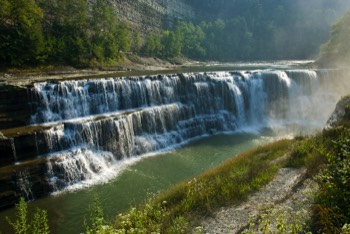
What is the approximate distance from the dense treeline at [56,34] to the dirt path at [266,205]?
29.4m

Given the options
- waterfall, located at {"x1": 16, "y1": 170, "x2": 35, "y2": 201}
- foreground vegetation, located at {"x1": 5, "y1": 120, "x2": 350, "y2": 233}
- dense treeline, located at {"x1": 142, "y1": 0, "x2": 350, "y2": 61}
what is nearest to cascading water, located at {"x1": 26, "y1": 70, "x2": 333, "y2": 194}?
waterfall, located at {"x1": 16, "y1": 170, "x2": 35, "y2": 201}

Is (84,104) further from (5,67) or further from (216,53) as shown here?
(216,53)

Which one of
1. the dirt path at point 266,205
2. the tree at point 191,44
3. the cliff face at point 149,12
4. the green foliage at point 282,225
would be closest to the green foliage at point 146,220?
the dirt path at point 266,205

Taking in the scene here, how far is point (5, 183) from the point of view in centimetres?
1378

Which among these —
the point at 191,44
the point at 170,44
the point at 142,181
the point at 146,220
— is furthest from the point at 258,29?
the point at 146,220

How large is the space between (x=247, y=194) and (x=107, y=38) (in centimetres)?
3971

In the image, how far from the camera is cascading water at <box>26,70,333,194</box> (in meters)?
18.4

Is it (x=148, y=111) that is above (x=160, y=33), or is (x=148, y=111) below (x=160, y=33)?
below

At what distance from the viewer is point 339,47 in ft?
144

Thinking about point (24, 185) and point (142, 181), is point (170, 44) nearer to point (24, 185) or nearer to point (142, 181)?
point (142, 181)

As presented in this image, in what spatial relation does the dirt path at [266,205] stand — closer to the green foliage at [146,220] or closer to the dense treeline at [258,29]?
the green foliage at [146,220]

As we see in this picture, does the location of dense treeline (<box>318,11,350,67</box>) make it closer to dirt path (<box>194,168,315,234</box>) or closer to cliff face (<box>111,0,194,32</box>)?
dirt path (<box>194,168,315,234</box>)

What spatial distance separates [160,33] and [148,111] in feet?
194

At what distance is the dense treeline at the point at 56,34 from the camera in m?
31.2
